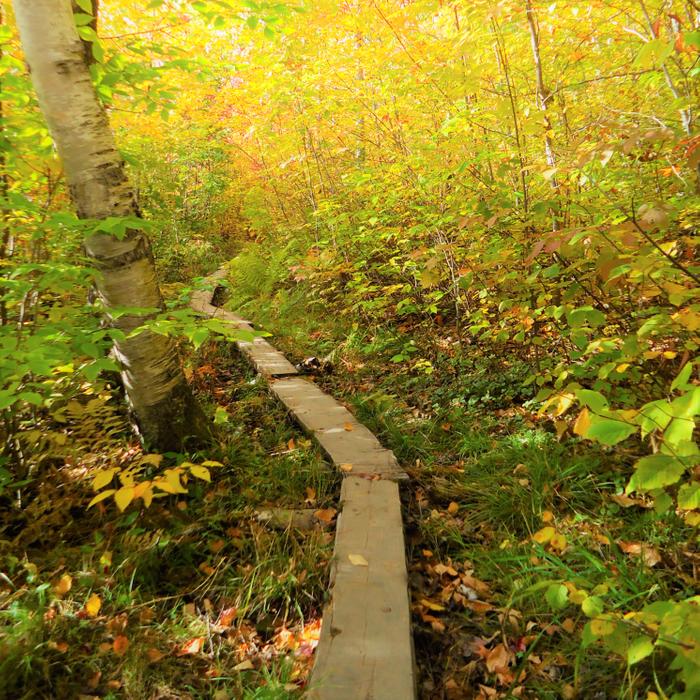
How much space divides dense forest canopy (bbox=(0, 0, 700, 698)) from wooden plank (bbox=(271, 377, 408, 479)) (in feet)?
0.75

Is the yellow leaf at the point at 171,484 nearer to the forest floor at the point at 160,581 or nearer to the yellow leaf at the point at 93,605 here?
the forest floor at the point at 160,581

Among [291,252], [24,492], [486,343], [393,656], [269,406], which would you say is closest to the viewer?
[393,656]

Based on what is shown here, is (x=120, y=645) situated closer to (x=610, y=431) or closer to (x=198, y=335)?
(x=198, y=335)

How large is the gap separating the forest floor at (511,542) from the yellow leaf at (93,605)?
1589mm

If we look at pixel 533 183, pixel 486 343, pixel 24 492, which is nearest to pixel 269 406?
pixel 24 492

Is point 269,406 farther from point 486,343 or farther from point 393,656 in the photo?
point 393,656

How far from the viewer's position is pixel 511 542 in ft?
8.51

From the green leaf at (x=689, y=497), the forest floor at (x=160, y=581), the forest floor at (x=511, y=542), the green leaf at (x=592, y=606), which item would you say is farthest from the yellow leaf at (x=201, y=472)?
the green leaf at (x=689, y=497)

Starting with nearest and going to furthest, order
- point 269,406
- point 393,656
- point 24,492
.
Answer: point 393,656 → point 24,492 → point 269,406

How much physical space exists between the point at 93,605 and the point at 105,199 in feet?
7.24

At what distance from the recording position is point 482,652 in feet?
6.89

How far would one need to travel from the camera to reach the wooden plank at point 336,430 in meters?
3.33

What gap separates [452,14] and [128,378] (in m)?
4.60

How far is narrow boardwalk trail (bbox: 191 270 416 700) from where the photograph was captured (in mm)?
1782
